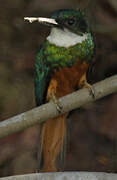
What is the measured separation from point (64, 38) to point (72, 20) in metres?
0.12

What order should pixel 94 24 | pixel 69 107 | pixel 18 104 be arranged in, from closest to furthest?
pixel 69 107 → pixel 94 24 → pixel 18 104

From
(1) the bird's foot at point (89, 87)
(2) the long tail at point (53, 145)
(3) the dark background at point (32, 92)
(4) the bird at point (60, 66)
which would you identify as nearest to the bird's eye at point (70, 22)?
(4) the bird at point (60, 66)

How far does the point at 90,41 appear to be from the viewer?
9.14 feet

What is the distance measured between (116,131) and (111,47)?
0.77m

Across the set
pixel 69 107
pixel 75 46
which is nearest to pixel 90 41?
pixel 75 46

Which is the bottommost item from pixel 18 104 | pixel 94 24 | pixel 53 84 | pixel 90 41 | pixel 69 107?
pixel 69 107

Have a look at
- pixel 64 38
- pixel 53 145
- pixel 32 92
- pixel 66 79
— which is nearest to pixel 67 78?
pixel 66 79

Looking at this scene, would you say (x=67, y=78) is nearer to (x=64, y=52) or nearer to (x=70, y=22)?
(x=64, y=52)

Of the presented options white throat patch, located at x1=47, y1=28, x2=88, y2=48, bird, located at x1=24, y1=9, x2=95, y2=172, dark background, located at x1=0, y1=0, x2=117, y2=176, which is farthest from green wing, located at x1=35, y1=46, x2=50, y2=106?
dark background, located at x1=0, y1=0, x2=117, y2=176

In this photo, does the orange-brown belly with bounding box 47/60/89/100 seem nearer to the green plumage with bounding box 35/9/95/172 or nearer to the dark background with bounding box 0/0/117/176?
the green plumage with bounding box 35/9/95/172

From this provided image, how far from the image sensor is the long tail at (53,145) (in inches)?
100

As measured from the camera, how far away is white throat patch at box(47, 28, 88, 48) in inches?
103

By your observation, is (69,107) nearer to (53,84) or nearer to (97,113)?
(53,84)

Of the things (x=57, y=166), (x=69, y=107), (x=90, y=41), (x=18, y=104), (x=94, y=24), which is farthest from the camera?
(x=18, y=104)
